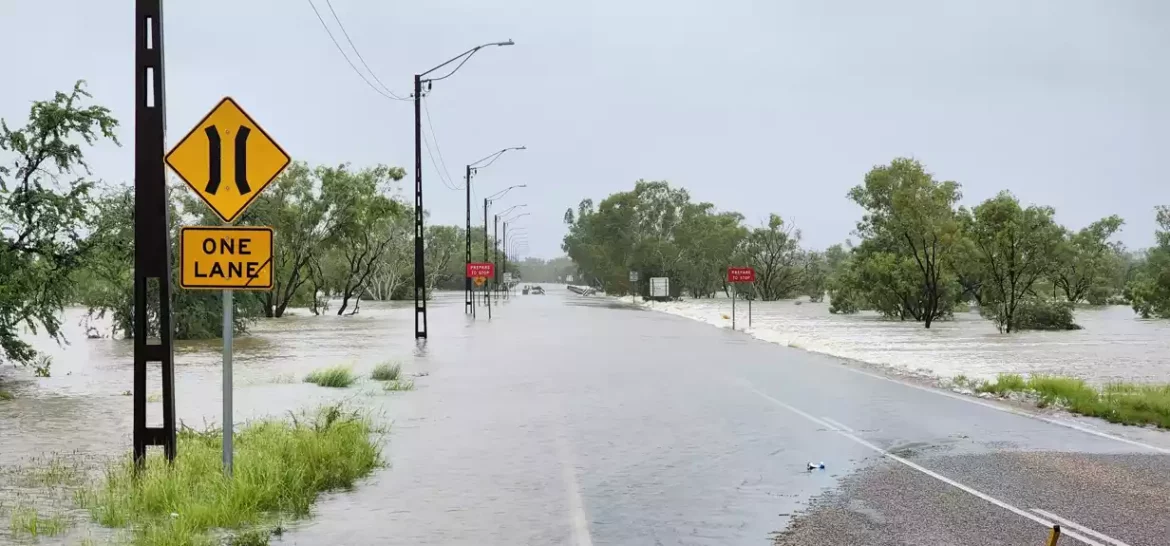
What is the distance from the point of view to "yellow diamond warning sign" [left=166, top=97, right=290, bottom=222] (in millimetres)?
9883

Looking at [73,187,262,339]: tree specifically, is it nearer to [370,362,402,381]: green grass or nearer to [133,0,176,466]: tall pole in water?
Answer: [370,362,402,381]: green grass

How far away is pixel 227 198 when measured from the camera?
9.97 metres

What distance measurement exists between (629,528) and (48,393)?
55.0ft

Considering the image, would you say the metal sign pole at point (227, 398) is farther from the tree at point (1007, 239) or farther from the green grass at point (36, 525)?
the tree at point (1007, 239)

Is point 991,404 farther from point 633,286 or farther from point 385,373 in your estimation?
point 633,286

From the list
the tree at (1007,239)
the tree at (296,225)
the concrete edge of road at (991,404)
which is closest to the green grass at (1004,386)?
the concrete edge of road at (991,404)

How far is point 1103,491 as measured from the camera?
1009 centimetres

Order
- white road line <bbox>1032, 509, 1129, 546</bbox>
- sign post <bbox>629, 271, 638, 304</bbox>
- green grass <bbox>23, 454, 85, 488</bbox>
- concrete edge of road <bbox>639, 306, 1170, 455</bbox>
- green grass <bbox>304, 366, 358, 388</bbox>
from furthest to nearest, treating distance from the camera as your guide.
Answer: sign post <bbox>629, 271, 638, 304</bbox>, green grass <bbox>304, 366, 358, 388</bbox>, concrete edge of road <bbox>639, 306, 1170, 455</bbox>, green grass <bbox>23, 454, 85, 488</bbox>, white road line <bbox>1032, 509, 1129, 546</bbox>

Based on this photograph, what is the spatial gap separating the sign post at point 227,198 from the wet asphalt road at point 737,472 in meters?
2.04

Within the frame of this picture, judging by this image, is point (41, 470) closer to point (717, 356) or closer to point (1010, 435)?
point (1010, 435)

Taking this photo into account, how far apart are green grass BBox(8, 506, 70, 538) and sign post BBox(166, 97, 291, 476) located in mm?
1556

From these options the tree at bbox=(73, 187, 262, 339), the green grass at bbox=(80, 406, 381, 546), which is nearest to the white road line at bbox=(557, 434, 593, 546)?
the green grass at bbox=(80, 406, 381, 546)

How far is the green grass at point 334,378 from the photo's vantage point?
2194cm

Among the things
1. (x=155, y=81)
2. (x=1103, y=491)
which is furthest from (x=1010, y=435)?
(x=155, y=81)
